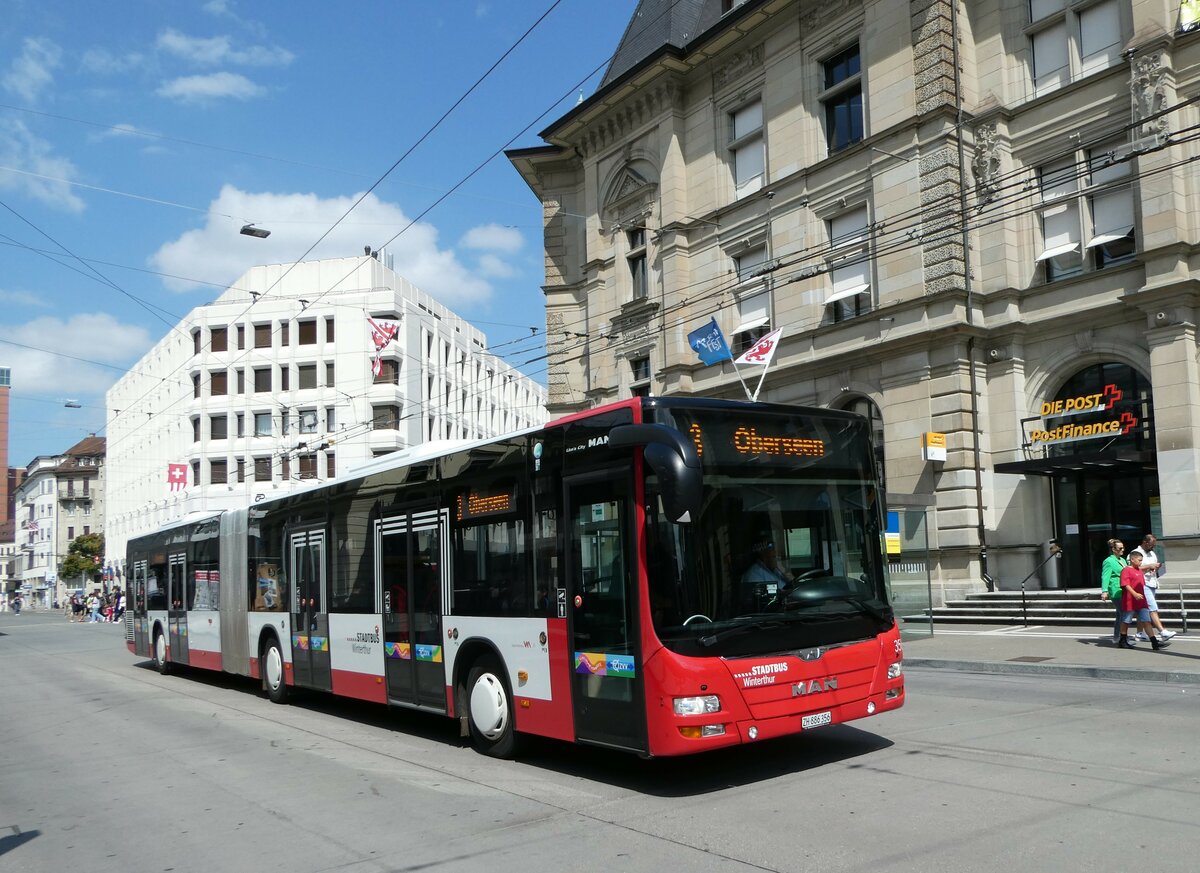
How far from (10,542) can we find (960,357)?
489 feet

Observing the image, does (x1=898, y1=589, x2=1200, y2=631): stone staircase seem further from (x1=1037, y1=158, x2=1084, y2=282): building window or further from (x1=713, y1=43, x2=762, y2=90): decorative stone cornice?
(x1=713, y1=43, x2=762, y2=90): decorative stone cornice

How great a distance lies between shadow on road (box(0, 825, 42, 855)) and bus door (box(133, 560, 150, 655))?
14665 millimetres

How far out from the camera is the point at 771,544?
795 centimetres

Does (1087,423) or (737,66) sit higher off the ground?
(737,66)

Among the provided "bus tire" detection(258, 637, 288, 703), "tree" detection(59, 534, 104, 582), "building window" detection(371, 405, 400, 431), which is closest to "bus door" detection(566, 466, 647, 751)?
"bus tire" detection(258, 637, 288, 703)

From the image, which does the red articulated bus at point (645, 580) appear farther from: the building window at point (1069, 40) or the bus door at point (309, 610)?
the building window at point (1069, 40)

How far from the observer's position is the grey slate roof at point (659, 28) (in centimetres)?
3334

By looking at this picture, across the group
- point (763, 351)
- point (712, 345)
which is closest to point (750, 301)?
point (712, 345)

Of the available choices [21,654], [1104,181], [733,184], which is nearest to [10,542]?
[21,654]

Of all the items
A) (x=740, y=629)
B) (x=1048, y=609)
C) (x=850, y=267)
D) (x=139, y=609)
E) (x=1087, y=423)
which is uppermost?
(x=850, y=267)

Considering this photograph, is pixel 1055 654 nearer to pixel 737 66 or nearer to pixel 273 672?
pixel 273 672

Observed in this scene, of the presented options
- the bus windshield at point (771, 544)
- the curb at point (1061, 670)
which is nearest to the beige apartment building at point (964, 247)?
the curb at point (1061, 670)

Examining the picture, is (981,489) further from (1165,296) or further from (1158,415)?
(1165,296)

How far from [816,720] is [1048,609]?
16.2m
